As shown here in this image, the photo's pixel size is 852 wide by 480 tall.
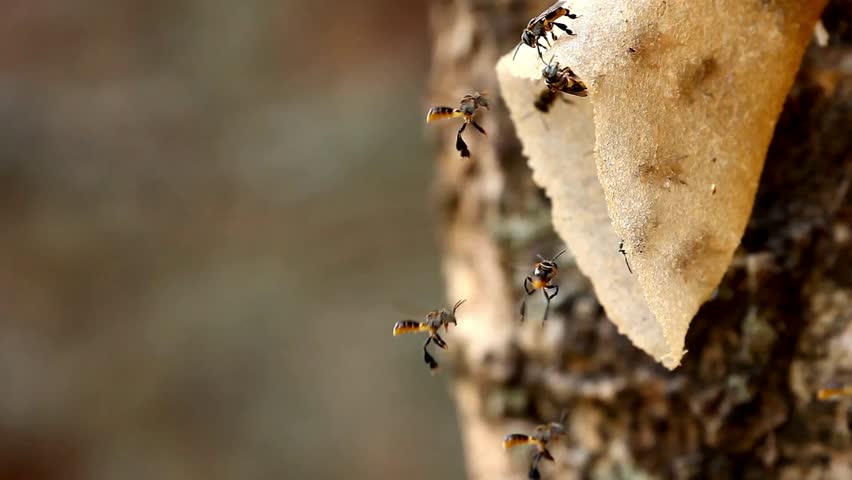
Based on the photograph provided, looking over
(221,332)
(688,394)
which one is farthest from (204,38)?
(688,394)

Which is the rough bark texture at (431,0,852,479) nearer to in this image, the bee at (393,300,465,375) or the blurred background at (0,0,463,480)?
the bee at (393,300,465,375)

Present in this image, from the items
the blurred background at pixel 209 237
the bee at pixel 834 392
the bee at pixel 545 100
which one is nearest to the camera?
the bee at pixel 545 100

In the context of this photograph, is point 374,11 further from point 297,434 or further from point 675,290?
point 675,290

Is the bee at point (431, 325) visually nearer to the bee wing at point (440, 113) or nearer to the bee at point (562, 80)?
the bee wing at point (440, 113)

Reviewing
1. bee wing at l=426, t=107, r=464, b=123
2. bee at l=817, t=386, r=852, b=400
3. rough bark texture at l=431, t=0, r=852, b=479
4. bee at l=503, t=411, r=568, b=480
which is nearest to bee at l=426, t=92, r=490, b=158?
bee wing at l=426, t=107, r=464, b=123

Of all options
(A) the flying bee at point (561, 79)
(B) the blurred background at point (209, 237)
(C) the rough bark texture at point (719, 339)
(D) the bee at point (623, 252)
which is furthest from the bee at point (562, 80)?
(B) the blurred background at point (209, 237)

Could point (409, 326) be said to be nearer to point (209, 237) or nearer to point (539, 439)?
point (539, 439)

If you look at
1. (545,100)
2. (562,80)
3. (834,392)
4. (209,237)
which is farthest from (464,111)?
(209,237)
